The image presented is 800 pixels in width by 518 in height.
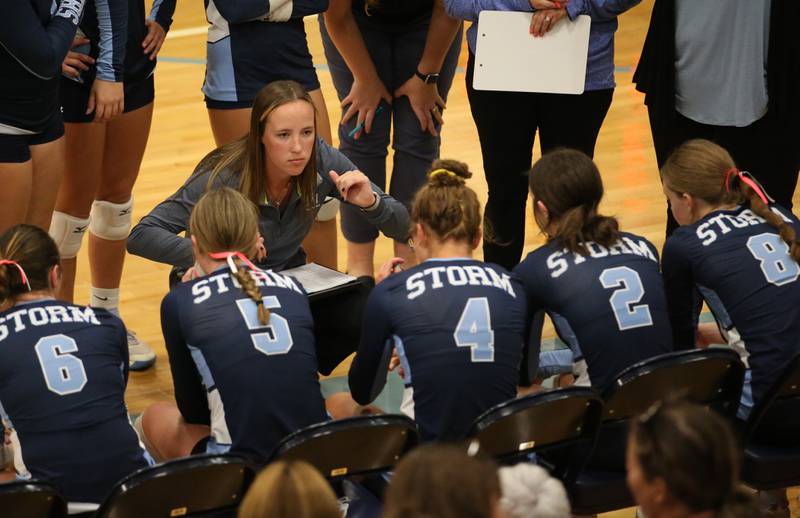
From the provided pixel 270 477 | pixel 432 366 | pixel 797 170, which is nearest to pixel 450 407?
pixel 432 366

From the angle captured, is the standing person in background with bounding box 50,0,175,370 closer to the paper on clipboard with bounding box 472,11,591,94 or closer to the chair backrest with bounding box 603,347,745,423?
the paper on clipboard with bounding box 472,11,591,94

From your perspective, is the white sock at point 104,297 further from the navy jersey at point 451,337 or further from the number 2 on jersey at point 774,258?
the number 2 on jersey at point 774,258

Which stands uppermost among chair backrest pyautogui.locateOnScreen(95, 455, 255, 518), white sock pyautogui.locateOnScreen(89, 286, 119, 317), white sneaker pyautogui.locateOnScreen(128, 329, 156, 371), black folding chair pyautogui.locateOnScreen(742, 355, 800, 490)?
chair backrest pyautogui.locateOnScreen(95, 455, 255, 518)

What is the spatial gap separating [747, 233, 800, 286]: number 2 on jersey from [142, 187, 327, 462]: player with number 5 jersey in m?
1.20

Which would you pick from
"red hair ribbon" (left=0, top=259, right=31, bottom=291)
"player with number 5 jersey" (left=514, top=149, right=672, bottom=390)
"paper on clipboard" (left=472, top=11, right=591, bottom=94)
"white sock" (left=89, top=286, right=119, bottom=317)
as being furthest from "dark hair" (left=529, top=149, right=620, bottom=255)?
"white sock" (left=89, top=286, right=119, bottom=317)

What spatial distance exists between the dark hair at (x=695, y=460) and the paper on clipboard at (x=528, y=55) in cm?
231

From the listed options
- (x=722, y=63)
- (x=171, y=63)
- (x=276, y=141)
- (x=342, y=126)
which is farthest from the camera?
(x=171, y=63)

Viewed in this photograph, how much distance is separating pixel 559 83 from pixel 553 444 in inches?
69.6

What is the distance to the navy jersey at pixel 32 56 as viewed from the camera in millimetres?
3676

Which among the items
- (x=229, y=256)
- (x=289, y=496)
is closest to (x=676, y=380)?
(x=229, y=256)

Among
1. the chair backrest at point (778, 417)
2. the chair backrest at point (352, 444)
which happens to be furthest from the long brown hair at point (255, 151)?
the chair backrest at point (778, 417)

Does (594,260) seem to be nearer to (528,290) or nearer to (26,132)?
(528,290)

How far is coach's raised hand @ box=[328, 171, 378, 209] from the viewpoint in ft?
12.6

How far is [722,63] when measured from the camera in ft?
13.8
